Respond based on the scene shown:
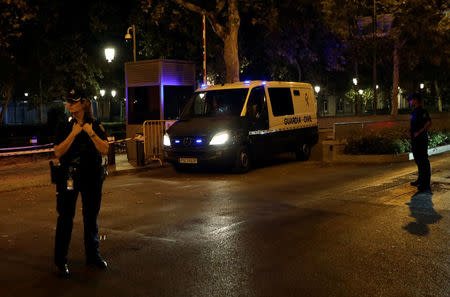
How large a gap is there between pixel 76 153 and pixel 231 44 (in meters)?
16.9

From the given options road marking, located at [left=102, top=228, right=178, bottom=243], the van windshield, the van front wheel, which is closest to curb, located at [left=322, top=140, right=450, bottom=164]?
the van front wheel

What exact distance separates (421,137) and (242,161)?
16.2 ft

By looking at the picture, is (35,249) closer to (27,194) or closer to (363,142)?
(27,194)

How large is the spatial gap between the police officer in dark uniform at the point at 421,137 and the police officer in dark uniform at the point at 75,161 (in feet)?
21.9

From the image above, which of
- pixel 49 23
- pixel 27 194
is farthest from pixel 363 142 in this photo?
pixel 49 23

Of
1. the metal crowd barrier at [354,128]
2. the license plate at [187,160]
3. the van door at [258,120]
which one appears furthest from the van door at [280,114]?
the license plate at [187,160]

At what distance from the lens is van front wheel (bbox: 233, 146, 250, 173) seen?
13901mm

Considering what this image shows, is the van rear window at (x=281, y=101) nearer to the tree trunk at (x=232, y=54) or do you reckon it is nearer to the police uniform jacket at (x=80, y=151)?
the tree trunk at (x=232, y=54)

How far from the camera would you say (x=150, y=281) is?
548 cm

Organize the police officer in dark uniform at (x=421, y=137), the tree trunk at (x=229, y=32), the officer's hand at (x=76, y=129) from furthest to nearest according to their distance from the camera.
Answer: the tree trunk at (x=229, y=32)
the police officer in dark uniform at (x=421, y=137)
the officer's hand at (x=76, y=129)

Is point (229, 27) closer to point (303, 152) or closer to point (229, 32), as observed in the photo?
point (229, 32)

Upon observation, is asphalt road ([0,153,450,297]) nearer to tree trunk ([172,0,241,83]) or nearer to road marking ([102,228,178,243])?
road marking ([102,228,178,243])

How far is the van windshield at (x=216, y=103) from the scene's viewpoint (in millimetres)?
14531

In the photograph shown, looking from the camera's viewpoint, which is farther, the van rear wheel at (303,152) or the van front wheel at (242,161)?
the van rear wheel at (303,152)
